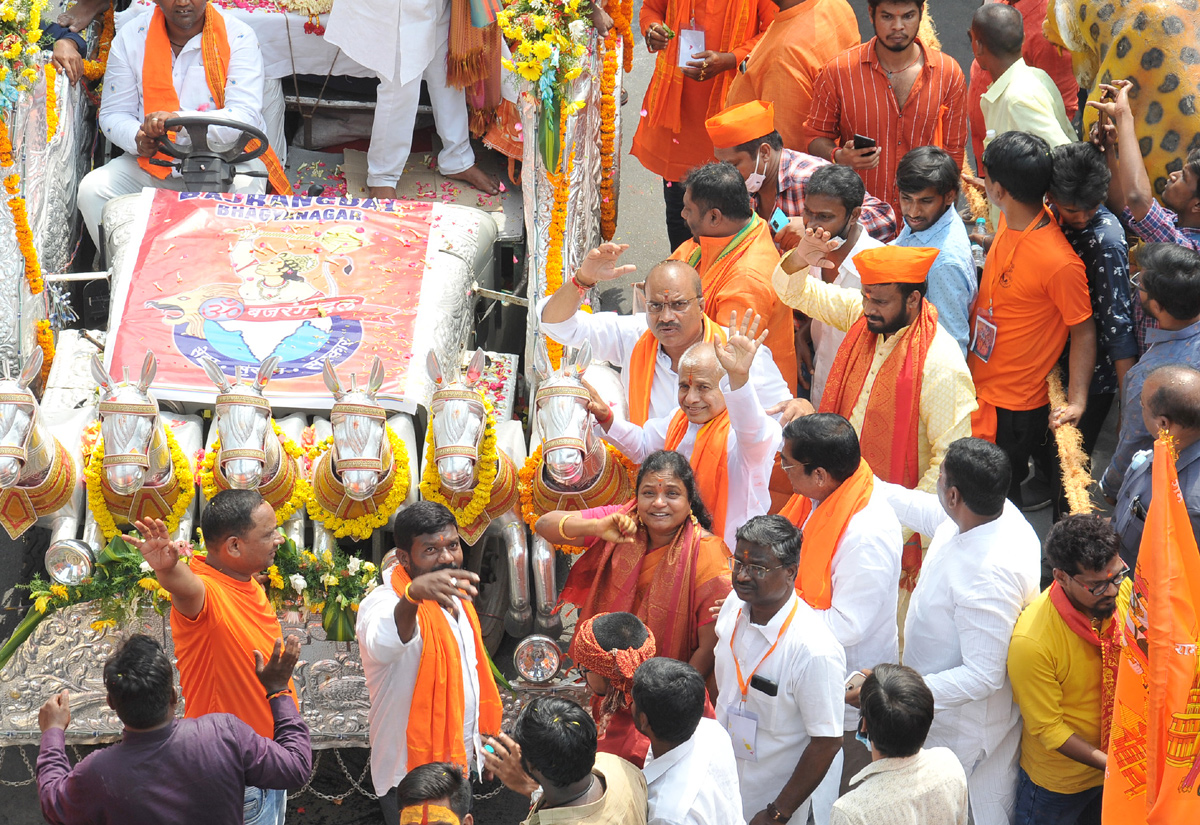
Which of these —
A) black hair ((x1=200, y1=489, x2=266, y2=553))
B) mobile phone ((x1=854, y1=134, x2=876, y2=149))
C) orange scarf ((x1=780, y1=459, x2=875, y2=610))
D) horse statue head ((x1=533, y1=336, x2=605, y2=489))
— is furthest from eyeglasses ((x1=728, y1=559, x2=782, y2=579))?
mobile phone ((x1=854, y1=134, x2=876, y2=149))

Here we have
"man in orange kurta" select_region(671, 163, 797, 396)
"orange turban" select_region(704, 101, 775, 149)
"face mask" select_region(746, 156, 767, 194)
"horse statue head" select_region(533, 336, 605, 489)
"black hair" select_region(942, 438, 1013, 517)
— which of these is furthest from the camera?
"face mask" select_region(746, 156, 767, 194)

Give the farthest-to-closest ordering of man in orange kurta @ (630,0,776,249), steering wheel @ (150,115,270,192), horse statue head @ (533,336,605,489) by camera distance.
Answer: man in orange kurta @ (630,0,776,249), steering wheel @ (150,115,270,192), horse statue head @ (533,336,605,489)

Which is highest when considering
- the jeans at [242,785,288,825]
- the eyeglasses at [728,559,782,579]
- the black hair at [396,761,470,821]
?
the eyeglasses at [728,559,782,579]

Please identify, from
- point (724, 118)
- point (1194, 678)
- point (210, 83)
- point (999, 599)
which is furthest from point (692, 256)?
point (1194, 678)

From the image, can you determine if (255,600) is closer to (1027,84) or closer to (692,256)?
(692,256)

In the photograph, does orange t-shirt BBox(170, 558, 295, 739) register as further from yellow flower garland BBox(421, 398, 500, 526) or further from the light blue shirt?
the light blue shirt

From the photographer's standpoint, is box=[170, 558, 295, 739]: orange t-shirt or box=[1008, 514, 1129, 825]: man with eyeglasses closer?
box=[1008, 514, 1129, 825]: man with eyeglasses

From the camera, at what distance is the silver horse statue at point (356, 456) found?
4865 millimetres

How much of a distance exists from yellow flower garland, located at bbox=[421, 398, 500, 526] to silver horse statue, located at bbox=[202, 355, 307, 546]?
0.50 meters

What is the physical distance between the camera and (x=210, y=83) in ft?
21.7

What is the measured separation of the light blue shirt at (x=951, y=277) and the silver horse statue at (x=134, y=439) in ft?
9.62

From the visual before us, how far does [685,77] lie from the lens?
24.4 ft

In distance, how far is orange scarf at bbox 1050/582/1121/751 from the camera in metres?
3.80

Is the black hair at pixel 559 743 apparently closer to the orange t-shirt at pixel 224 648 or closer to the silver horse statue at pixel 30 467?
the orange t-shirt at pixel 224 648
